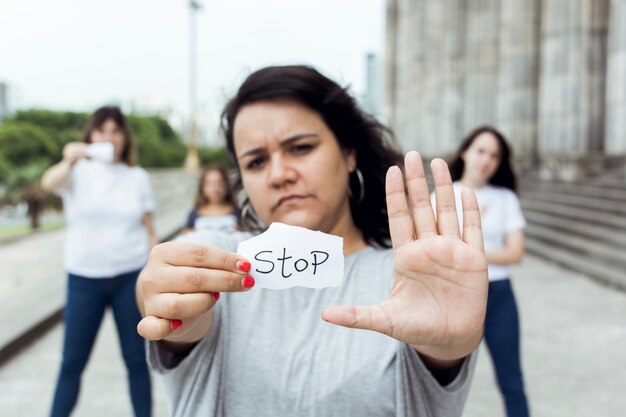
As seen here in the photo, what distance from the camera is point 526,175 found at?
16.8 meters

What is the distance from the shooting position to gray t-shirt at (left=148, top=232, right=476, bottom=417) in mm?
1543

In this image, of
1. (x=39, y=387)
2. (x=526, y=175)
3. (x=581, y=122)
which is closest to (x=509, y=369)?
(x=39, y=387)

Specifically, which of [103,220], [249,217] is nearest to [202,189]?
[103,220]

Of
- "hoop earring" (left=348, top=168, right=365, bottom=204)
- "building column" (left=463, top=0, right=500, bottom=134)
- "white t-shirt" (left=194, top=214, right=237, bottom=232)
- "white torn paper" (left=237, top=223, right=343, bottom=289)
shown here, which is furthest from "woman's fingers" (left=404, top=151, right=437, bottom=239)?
"building column" (left=463, top=0, right=500, bottom=134)

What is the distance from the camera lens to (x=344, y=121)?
1.92 m

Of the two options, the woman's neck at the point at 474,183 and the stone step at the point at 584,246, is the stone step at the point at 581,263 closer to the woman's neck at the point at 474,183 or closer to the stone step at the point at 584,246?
the stone step at the point at 584,246

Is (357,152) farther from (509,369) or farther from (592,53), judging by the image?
(592,53)

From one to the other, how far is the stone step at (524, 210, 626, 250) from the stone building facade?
1629 millimetres

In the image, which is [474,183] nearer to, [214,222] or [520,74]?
[214,222]

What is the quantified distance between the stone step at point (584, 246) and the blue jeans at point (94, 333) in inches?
262

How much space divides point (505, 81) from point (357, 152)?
17639 mm

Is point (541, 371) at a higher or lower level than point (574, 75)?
lower

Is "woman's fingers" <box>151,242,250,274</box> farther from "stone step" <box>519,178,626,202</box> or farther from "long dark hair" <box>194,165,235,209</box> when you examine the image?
"stone step" <box>519,178,626,202</box>

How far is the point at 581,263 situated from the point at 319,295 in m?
8.18
